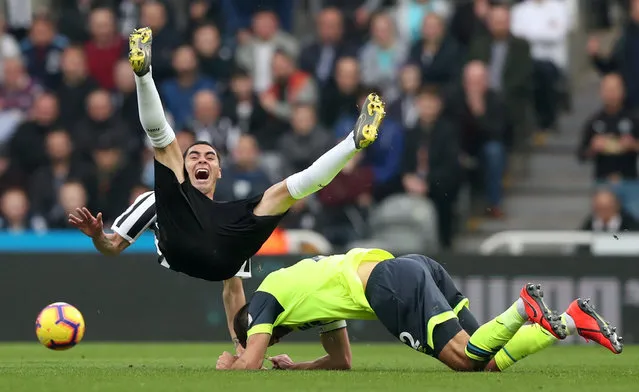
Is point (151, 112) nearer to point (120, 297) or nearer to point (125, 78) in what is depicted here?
point (120, 297)

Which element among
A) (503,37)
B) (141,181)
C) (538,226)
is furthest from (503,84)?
(141,181)

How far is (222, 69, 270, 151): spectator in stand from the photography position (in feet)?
61.5

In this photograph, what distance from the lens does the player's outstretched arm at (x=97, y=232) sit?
11.1 meters

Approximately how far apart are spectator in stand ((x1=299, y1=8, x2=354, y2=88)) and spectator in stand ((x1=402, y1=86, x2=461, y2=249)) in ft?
6.47

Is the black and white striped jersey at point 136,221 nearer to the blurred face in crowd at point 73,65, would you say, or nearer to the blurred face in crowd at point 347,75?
the blurred face in crowd at point 347,75

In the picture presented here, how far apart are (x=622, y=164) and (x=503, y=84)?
1946 millimetres

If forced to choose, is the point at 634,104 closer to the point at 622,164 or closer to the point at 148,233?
the point at 622,164

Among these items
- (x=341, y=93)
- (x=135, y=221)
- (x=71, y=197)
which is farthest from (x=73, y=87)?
(x=135, y=221)

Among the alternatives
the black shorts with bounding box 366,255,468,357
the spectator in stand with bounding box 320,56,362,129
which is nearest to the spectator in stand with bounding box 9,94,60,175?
the spectator in stand with bounding box 320,56,362,129

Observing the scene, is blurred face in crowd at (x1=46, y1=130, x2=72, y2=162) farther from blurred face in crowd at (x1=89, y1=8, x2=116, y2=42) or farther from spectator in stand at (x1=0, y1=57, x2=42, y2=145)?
blurred face in crowd at (x1=89, y1=8, x2=116, y2=42)

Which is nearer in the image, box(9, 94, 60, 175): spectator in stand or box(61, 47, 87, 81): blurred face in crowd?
box(9, 94, 60, 175): spectator in stand

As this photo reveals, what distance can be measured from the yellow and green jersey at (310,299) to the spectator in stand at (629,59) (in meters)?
8.74

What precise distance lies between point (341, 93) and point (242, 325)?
8.49 m

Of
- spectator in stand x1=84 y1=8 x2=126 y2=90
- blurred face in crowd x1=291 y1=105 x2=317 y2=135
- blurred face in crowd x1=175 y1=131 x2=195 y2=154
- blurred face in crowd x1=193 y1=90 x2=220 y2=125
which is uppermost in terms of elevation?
spectator in stand x1=84 y1=8 x2=126 y2=90
